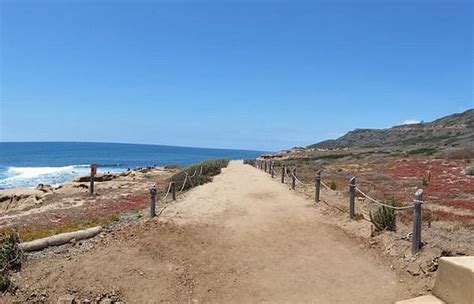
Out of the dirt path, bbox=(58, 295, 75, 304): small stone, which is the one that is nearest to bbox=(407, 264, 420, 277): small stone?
the dirt path

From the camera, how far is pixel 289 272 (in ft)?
34.4

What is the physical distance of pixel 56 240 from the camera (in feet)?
40.4

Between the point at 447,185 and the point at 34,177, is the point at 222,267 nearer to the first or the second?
the point at 447,185

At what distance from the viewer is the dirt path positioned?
31.5 ft

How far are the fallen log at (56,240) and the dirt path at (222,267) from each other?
0.53 m

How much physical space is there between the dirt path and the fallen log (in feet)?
1.74

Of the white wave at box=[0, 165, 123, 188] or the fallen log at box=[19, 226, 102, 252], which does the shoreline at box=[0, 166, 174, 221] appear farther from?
the white wave at box=[0, 165, 123, 188]

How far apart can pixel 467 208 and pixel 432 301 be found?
1065 centimetres

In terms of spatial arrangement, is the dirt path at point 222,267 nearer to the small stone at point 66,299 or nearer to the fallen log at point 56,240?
the small stone at point 66,299

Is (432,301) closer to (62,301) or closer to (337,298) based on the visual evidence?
(337,298)

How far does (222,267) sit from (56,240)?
468 centimetres

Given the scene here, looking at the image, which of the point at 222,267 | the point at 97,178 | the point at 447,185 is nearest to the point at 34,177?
the point at 97,178

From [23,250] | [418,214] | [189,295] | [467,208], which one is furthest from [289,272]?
[467,208]

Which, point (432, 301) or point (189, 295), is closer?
point (432, 301)
